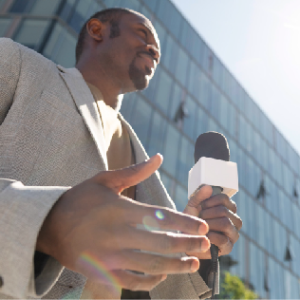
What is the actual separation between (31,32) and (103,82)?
916 cm

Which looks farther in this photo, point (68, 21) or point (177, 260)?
point (68, 21)

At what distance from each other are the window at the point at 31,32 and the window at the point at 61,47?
315mm

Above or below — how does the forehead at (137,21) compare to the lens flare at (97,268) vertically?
above

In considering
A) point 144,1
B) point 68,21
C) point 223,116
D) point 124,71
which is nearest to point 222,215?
point 124,71

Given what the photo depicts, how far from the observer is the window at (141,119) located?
1285 centimetres

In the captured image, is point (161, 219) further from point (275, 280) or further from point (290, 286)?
point (290, 286)

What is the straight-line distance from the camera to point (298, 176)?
26.6 meters

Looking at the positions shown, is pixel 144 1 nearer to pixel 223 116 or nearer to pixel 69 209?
pixel 223 116

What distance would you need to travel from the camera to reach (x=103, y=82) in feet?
7.34

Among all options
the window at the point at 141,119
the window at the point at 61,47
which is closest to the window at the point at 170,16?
the window at the point at 141,119

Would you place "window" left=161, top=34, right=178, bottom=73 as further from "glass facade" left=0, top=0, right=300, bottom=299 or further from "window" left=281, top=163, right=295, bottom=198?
"window" left=281, top=163, right=295, bottom=198

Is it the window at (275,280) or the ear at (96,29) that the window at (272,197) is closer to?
the window at (275,280)

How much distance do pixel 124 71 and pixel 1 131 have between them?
4.04ft

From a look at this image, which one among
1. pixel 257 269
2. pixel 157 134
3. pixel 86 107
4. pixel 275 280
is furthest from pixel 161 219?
pixel 275 280
